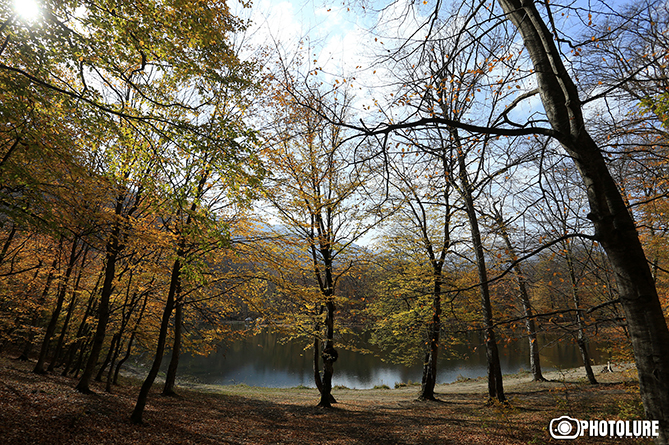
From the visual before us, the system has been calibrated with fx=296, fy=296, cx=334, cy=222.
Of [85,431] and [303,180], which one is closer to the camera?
[85,431]

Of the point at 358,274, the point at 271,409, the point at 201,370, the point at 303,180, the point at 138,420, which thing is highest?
the point at 303,180

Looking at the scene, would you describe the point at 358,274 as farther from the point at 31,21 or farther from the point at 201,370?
the point at 201,370

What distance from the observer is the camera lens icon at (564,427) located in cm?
510

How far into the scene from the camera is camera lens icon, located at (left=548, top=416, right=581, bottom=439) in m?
5.10

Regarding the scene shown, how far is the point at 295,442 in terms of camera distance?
248 inches

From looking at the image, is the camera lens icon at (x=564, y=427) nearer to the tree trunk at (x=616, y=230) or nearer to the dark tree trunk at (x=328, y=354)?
the tree trunk at (x=616, y=230)

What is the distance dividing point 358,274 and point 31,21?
382 inches

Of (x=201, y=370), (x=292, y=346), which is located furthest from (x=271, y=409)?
(x=292, y=346)

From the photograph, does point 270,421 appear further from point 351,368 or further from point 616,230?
point 351,368

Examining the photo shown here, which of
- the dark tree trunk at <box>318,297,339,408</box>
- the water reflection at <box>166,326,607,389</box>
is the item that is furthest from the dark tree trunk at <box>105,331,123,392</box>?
the water reflection at <box>166,326,607,389</box>

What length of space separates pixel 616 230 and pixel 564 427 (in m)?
5.22

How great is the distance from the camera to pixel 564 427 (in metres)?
5.34

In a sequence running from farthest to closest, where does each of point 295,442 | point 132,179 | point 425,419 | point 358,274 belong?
1. point 358,274
2. point 425,419
3. point 132,179
4. point 295,442

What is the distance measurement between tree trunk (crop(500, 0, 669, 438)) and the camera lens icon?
4076mm
